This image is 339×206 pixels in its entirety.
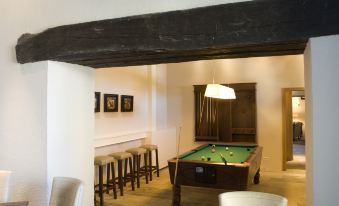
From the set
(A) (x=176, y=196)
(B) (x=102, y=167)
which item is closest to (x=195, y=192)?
(A) (x=176, y=196)

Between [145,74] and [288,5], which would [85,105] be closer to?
[288,5]

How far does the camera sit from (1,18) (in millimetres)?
3355

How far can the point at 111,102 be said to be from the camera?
589 cm

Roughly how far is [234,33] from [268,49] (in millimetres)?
464

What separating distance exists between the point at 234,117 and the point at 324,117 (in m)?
5.40

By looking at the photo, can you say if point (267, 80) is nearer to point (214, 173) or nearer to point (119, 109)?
point (119, 109)

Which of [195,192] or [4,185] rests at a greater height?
[4,185]

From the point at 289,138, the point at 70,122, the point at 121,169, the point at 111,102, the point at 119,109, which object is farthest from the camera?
the point at 289,138

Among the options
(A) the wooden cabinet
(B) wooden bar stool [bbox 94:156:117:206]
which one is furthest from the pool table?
(A) the wooden cabinet

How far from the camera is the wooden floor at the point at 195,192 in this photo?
4812mm

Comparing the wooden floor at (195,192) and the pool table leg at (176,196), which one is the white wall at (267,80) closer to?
the wooden floor at (195,192)

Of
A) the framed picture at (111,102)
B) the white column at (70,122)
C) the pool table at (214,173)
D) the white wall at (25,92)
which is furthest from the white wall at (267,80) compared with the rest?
the white wall at (25,92)

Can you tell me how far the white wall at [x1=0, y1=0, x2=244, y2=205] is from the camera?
297 cm

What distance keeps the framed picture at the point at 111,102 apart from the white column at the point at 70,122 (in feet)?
7.15
